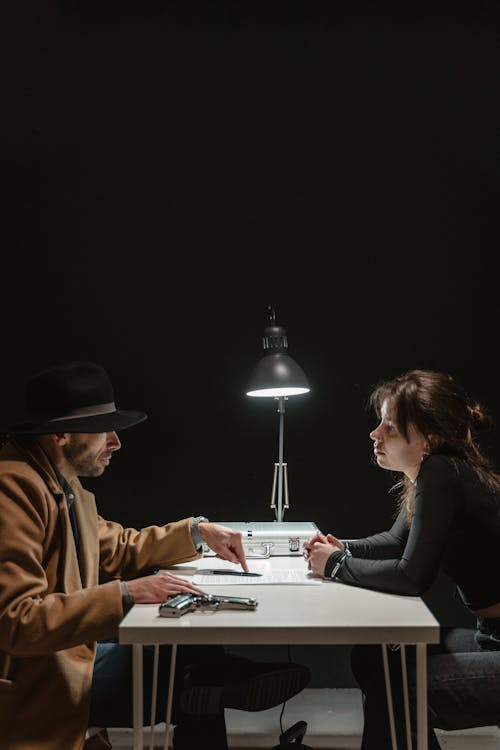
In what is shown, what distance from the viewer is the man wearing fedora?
5.77 ft

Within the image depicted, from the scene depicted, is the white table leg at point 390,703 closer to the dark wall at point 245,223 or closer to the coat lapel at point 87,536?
the coat lapel at point 87,536

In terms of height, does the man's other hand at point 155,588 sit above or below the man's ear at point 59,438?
below

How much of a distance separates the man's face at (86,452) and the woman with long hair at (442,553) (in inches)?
25.6

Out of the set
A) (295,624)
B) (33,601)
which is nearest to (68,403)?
(33,601)

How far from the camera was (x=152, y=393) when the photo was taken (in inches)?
138

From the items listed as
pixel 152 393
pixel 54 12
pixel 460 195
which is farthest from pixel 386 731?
pixel 54 12

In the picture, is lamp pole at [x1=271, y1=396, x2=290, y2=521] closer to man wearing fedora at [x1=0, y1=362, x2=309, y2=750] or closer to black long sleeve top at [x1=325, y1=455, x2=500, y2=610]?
man wearing fedora at [x1=0, y1=362, x2=309, y2=750]

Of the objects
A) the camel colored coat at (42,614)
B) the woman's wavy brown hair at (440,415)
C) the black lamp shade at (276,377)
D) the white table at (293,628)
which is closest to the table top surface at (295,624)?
the white table at (293,628)

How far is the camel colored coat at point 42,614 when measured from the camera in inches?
68.1

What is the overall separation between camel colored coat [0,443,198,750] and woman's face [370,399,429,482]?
0.91m

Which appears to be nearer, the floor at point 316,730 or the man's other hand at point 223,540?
the man's other hand at point 223,540

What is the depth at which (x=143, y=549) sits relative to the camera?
95.0 inches

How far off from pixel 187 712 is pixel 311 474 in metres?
1.63

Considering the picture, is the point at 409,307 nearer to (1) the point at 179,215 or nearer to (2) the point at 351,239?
(2) the point at 351,239
